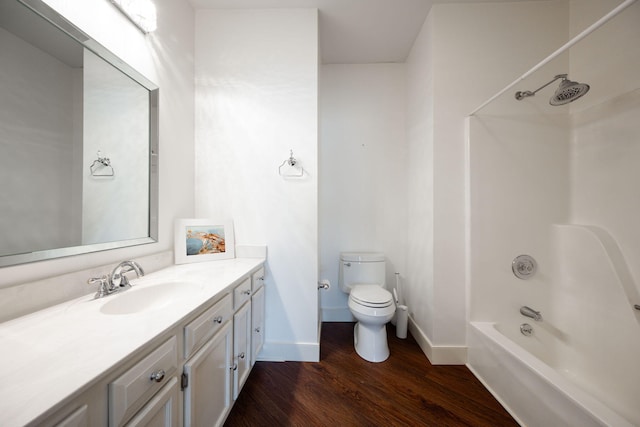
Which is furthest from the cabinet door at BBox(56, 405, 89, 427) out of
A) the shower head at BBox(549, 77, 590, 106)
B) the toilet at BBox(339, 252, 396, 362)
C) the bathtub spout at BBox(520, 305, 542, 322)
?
the shower head at BBox(549, 77, 590, 106)

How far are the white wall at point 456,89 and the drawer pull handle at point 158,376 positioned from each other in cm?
167

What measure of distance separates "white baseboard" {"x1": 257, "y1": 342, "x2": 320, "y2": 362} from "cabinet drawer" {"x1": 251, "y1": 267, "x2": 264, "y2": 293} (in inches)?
19.8

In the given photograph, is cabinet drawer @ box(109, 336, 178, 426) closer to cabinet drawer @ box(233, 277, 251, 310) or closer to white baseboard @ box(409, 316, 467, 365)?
cabinet drawer @ box(233, 277, 251, 310)

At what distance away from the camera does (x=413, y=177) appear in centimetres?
202

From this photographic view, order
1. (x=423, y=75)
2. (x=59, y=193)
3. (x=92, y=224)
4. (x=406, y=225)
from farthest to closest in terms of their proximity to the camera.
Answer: (x=406, y=225) < (x=423, y=75) < (x=92, y=224) < (x=59, y=193)

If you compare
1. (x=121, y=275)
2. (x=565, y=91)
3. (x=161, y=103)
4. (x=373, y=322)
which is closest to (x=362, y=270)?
(x=373, y=322)

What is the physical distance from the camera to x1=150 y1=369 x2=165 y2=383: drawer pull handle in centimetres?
63

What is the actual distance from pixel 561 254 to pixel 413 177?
3.79 feet

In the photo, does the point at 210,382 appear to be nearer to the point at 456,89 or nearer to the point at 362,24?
the point at 456,89

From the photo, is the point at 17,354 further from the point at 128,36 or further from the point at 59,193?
the point at 128,36

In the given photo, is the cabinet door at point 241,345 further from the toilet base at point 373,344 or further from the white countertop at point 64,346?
the toilet base at point 373,344

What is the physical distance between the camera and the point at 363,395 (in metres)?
1.34

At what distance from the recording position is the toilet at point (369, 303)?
1.61m

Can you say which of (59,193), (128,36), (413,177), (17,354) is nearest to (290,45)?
(128,36)
